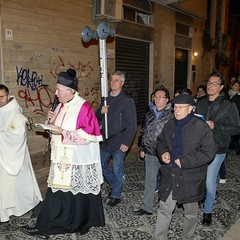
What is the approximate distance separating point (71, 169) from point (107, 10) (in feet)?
20.5

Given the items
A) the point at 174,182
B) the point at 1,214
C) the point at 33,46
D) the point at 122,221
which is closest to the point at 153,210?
the point at 122,221

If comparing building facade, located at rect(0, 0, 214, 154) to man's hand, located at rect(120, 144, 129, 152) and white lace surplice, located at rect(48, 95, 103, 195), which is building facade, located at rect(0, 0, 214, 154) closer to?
man's hand, located at rect(120, 144, 129, 152)

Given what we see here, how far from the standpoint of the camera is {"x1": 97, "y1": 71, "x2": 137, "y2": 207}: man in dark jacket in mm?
4969

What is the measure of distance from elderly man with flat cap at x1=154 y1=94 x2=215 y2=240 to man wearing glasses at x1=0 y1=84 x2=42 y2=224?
1.98 meters

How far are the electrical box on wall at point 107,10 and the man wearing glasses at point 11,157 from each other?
17.6ft

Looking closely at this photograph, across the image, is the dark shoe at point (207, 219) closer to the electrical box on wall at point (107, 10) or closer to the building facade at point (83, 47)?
the building facade at point (83, 47)

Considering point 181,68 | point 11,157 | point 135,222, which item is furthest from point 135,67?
point 11,157

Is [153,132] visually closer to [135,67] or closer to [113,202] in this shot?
[113,202]

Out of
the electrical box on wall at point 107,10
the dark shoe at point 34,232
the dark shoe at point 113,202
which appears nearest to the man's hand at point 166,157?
the dark shoe at point 34,232

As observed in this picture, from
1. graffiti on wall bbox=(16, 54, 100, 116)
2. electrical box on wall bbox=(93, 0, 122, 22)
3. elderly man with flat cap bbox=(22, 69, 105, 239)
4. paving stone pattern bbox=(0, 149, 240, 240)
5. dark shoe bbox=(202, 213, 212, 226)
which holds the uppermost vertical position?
electrical box on wall bbox=(93, 0, 122, 22)

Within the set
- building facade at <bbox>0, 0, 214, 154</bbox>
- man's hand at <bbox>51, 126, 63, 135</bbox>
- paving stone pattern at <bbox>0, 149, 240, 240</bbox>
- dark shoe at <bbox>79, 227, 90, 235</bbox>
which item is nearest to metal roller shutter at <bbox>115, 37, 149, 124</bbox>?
building facade at <bbox>0, 0, 214, 154</bbox>

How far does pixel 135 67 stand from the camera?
11.5m

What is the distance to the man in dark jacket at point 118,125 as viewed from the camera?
16.3 ft

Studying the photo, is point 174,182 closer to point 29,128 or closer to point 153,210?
point 153,210
